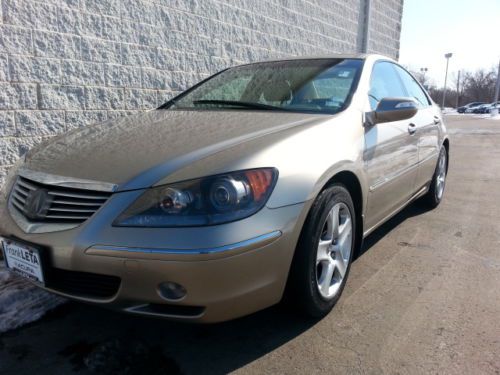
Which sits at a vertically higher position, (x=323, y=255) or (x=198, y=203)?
(x=198, y=203)

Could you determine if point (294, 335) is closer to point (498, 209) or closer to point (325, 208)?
point (325, 208)

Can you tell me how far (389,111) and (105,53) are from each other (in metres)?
3.12

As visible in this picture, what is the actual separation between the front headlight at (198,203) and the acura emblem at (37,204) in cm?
47

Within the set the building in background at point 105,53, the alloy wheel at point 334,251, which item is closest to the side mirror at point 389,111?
the alloy wheel at point 334,251

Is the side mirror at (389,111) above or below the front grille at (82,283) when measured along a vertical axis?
above

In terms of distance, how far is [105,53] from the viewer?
470cm

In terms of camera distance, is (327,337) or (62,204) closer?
(62,204)

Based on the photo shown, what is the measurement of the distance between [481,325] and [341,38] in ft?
28.2

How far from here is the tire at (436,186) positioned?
4.84 m

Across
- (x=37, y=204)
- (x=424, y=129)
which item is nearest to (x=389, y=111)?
(x=424, y=129)

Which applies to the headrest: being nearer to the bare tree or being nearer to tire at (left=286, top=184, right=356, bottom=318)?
tire at (left=286, top=184, right=356, bottom=318)

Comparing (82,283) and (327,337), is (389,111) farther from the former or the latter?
(82,283)

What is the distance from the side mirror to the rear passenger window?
48.5 inches

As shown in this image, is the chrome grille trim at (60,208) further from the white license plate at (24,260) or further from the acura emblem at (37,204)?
the white license plate at (24,260)
